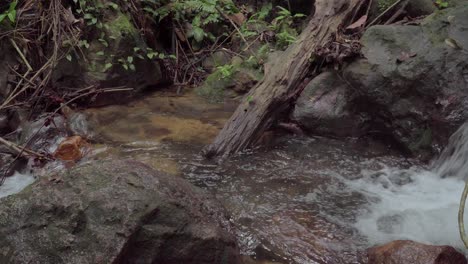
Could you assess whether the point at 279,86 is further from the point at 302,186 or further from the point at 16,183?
the point at 16,183

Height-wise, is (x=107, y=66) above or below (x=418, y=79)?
below

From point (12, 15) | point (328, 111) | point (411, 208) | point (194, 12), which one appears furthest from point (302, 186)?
point (194, 12)

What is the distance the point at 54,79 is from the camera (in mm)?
5695

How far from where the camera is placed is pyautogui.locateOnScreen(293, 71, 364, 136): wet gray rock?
15.9ft

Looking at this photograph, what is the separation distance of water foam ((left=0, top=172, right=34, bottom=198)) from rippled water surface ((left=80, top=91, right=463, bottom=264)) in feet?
2.23

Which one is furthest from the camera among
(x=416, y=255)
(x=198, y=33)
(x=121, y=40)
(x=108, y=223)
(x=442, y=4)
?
(x=198, y=33)

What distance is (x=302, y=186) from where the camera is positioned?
387cm

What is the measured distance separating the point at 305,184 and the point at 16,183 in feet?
8.78

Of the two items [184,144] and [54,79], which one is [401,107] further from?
[54,79]

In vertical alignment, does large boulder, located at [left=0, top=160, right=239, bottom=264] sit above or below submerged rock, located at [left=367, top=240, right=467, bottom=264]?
above

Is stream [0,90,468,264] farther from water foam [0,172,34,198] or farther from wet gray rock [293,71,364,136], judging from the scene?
wet gray rock [293,71,364,136]

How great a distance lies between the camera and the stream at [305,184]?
10.3ft

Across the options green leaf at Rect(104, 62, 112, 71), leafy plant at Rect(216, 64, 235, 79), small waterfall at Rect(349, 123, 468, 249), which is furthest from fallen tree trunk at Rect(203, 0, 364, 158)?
green leaf at Rect(104, 62, 112, 71)

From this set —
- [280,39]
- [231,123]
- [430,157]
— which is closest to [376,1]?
[280,39]
